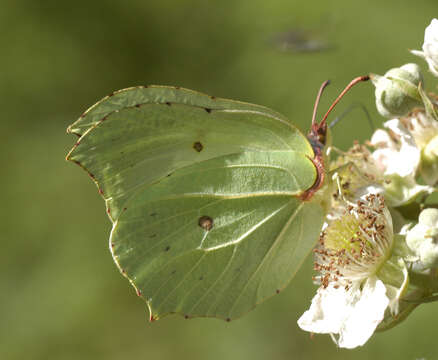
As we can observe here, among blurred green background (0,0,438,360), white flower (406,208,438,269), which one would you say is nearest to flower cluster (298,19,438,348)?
white flower (406,208,438,269)

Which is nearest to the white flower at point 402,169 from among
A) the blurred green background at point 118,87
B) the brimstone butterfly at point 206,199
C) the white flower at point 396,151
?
the white flower at point 396,151

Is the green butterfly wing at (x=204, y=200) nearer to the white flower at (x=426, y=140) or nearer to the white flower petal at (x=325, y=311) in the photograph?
the white flower petal at (x=325, y=311)

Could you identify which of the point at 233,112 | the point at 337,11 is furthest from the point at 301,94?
the point at 233,112

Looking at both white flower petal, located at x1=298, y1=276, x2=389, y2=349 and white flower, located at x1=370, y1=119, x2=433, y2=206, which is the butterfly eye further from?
white flower, located at x1=370, y1=119, x2=433, y2=206

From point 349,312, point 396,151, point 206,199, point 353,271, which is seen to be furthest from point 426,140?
point 206,199

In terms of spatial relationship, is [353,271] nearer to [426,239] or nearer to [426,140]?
[426,239]
